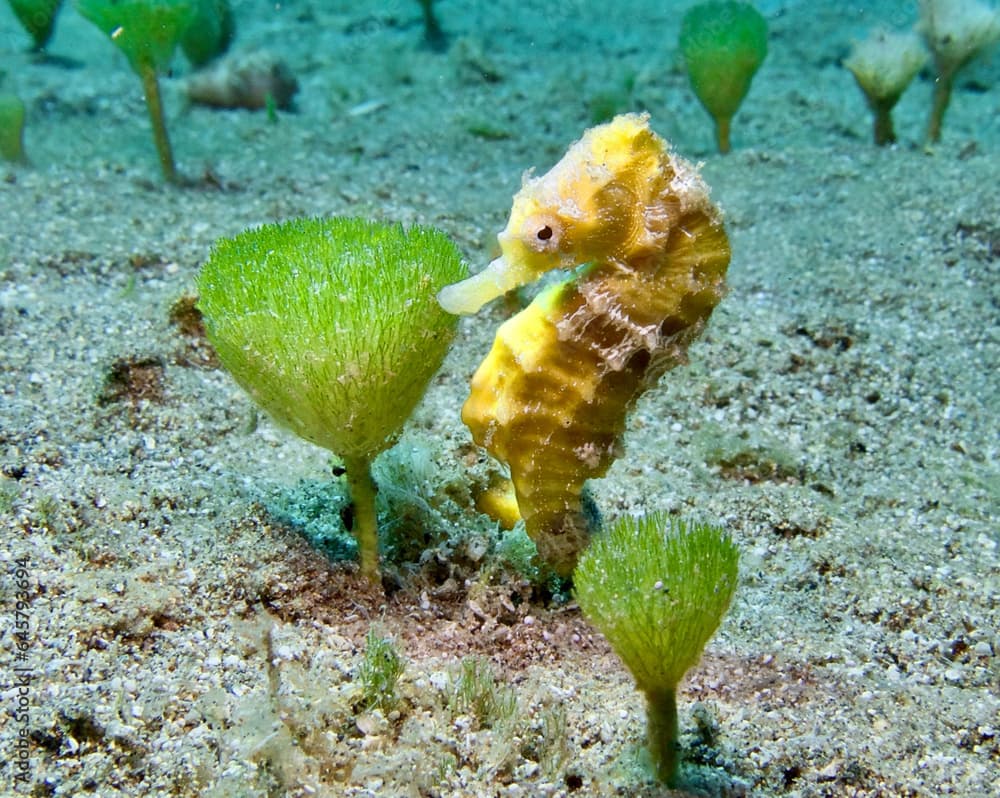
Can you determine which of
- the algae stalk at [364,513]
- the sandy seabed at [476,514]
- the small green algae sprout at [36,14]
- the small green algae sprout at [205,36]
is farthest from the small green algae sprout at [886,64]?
the small green algae sprout at [36,14]

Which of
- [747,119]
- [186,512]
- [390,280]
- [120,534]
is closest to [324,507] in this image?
[186,512]

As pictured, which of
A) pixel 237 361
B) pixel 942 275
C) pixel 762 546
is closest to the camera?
pixel 237 361

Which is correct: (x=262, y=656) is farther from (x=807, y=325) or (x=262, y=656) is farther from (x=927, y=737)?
(x=807, y=325)

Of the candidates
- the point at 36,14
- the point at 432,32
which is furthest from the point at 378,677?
the point at 432,32

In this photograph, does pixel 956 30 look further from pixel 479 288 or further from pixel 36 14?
pixel 36 14

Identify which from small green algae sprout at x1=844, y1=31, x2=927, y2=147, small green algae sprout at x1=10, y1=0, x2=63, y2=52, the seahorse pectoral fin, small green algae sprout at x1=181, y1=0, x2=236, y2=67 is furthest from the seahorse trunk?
small green algae sprout at x1=10, y1=0, x2=63, y2=52

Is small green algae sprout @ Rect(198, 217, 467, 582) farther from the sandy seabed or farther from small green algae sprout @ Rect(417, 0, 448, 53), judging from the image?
small green algae sprout @ Rect(417, 0, 448, 53)
